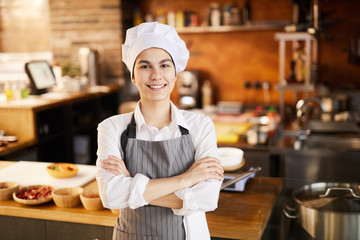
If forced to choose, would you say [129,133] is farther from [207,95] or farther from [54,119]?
[207,95]

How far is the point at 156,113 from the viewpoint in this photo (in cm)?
166

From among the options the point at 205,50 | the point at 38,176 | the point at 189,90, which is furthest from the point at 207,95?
the point at 38,176

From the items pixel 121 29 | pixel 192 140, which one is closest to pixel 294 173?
pixel 192 140

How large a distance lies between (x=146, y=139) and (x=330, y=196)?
867 millimetres

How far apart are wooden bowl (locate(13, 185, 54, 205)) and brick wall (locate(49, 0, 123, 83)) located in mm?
3587

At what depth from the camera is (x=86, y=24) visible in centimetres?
567

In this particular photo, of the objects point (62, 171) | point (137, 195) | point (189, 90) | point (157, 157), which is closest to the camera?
point (137, 195)

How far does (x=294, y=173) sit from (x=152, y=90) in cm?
233

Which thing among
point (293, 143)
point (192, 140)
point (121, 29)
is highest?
Answer: point (121, 29)

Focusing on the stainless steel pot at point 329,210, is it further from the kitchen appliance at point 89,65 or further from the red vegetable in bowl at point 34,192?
the kitchen appliance at point 89,65

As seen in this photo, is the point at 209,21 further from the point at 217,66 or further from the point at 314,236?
the point at 314,236

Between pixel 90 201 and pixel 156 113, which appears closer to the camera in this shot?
pixel 156 113

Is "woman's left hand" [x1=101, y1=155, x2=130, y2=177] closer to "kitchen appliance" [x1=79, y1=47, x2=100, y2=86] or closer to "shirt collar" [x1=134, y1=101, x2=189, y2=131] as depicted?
"shirt collar" [x1=134, y1=101, x2=189, y2=131]

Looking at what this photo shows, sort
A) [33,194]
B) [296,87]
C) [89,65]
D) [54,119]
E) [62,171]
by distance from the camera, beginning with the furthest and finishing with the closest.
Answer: [89,65]
[54,119]
[296,87]
[62,171]
[33,194]
